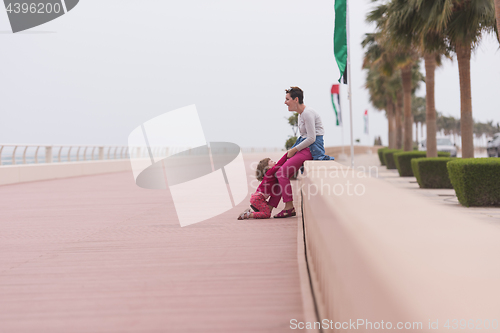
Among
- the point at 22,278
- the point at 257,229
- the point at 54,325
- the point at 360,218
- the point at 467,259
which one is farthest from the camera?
the point at 257,229

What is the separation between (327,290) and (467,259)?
1.45m

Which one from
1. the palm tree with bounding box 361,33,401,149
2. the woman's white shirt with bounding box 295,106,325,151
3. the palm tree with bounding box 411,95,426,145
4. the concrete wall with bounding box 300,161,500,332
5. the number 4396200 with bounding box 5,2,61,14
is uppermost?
the number 4396200 with bounding box 5,2,61,14

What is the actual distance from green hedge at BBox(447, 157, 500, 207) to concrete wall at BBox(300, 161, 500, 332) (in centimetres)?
755

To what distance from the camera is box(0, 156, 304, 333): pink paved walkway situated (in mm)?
3066

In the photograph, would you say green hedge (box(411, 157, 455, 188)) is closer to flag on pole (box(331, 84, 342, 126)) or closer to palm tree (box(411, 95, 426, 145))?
flag on pole (box(331, 84, 342, 126))

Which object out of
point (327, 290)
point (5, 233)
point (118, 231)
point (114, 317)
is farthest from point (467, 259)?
point (5, 233)

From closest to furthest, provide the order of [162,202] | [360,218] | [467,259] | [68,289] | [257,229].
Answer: [467,259]
[360,218]
[68,289]
[257,229]
[162,202]

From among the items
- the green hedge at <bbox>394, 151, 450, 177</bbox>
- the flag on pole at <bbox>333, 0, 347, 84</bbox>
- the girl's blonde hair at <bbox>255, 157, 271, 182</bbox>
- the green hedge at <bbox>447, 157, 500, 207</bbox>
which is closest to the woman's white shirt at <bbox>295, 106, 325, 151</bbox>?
the girl's blonde hair at <bbox>255, 157, 271, 182</bbox>

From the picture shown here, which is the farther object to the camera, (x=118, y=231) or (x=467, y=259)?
(x=118, y=231)

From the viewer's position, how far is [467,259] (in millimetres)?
1261

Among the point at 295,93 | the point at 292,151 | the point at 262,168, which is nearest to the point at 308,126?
the point at 292,151

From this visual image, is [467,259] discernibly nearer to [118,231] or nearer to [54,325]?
[54,325]

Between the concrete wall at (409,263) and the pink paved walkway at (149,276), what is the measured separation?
115 cm

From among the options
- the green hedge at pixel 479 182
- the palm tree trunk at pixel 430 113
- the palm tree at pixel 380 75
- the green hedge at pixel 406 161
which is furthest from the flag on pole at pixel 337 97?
the green hedge at pixel 479 182
